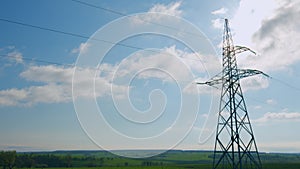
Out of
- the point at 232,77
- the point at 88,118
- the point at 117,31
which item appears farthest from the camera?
the point at 232,77

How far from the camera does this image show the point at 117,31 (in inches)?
850

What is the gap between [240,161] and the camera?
26.9 meters

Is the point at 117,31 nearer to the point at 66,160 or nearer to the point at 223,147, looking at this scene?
the point at 223,147

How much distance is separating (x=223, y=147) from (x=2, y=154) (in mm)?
100365

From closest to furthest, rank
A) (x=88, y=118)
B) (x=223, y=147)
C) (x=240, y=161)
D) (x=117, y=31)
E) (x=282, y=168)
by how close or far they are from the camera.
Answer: (x=88, y=118)
(x=117, y=31)
(x=240, y=161)
(x=223, y=147)
(x=282, y=168)

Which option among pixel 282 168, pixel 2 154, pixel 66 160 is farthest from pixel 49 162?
pixel 282 168

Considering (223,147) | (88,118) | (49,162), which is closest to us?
(88,118)

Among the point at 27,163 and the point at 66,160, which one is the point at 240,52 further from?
the point at 66,160

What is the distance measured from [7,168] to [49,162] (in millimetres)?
27084

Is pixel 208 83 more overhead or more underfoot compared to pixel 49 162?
more overhead

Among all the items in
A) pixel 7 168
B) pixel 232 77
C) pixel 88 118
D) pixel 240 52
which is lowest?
pixel 7 168

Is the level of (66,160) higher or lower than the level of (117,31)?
lower

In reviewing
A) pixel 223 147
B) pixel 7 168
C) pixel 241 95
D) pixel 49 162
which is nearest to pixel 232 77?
pixel 241 95

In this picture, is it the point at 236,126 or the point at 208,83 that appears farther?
the point at 208,83
